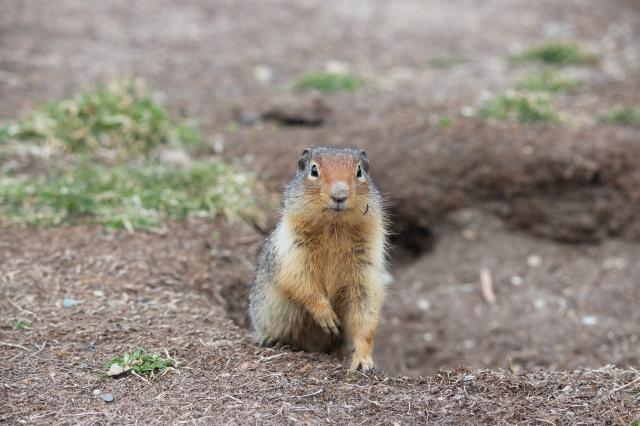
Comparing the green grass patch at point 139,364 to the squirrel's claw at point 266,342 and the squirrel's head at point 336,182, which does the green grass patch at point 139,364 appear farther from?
the squirrel's head at point 336,182

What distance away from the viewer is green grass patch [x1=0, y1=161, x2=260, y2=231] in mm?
6891

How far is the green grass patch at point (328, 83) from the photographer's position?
408 inches

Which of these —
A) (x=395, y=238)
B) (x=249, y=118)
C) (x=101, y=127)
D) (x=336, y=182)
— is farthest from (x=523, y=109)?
(x=336, y=182)

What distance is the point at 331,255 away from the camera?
4875mm

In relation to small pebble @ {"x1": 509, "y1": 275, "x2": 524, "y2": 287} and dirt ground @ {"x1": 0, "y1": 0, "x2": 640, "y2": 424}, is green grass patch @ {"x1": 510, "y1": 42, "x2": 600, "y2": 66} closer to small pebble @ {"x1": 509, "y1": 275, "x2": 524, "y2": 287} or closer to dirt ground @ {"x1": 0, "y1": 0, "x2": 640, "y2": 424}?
dirt ground @ {"x1": 0, "y1": 0, "x2": 640, "y2": 424}

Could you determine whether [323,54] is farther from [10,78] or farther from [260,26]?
[10,78]

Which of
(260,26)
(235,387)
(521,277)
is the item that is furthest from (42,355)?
(260,26)

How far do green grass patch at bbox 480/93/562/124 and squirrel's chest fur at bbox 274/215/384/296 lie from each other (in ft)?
14.8

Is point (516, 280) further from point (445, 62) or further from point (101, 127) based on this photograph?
point (101, 127)

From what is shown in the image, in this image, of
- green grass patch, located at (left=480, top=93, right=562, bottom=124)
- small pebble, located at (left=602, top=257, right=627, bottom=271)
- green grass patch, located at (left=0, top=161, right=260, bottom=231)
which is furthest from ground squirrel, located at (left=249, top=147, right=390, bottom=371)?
green grass patch, located at (left=480, top=93, right=562, bottom=124)

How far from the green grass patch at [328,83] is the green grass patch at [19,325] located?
19.6ft

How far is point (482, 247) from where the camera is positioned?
27.3 ft

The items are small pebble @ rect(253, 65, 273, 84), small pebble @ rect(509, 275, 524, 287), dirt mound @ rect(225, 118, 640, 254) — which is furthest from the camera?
small pebble @ rect(253, 65, 273, 84)

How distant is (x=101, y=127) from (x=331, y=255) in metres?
4.54
